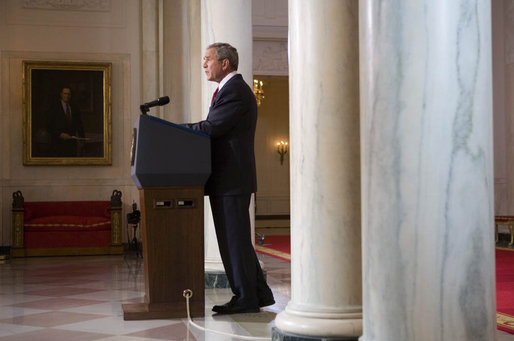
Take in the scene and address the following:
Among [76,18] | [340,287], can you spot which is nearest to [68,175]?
[76,18]

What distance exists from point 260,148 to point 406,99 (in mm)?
20070

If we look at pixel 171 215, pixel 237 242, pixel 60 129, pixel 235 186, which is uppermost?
pixel 60 129

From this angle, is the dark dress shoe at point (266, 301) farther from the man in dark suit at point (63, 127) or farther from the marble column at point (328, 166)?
the man in dark suit at point (63, 127)

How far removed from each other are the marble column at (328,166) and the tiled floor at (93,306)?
0.84m

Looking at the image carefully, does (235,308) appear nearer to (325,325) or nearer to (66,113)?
(325,325)

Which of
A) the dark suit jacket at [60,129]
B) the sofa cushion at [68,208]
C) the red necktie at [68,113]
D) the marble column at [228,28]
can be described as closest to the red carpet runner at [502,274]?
the marble column at [228,28]

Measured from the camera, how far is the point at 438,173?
7.38 ft

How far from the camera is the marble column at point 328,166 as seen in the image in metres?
3.45

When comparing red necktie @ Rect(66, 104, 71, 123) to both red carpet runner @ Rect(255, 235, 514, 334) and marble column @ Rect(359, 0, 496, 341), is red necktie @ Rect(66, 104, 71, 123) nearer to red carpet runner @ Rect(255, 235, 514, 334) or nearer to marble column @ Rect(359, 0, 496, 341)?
red carpet runner @ Rect(255, 235, 514, 334)

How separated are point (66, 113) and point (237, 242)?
8.19 m

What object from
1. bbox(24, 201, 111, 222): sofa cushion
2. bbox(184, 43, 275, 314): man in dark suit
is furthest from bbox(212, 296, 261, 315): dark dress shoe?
bbox(24, 201, 111, 222): sofa cushion

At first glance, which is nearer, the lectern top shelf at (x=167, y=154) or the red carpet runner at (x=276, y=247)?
the lectern top shelf at (x=167, y=154)

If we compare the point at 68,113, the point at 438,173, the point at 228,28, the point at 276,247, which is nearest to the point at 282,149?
the point at 276,247

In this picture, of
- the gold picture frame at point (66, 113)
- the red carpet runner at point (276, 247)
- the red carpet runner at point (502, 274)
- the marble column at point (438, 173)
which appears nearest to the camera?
the marble column at point (438, 173)
